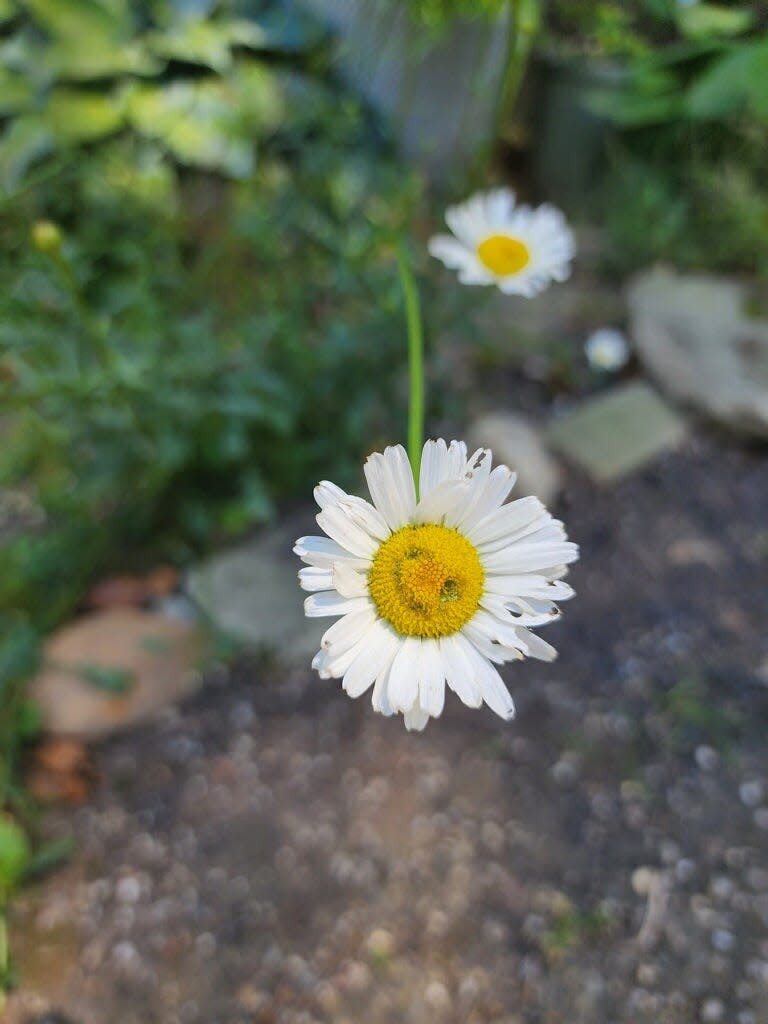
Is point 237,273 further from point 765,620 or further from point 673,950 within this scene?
point 673,950

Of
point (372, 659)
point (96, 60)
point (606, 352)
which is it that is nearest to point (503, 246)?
point (372, 659)

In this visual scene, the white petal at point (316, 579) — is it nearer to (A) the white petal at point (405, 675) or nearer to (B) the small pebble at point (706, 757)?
(A) the white petal at point (405, 675)

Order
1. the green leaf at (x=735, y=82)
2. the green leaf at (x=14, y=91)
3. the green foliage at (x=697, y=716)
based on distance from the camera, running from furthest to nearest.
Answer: the green leaf at (x=14, y=91)
the green foliage at (x=697, y=716)
the green leaf at (x=735, y=82)

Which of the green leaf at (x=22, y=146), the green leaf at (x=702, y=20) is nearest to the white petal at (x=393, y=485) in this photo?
the green leaf at (x=702, y=20)

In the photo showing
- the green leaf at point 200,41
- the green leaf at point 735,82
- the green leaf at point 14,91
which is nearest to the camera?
the green leaf at point 735,82

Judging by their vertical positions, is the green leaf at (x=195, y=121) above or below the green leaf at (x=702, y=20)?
below

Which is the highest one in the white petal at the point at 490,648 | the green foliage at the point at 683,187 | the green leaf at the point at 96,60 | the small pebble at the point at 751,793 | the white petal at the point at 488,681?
the green leaf at the point at 96,60

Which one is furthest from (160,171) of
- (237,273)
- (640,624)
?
(640,624)
